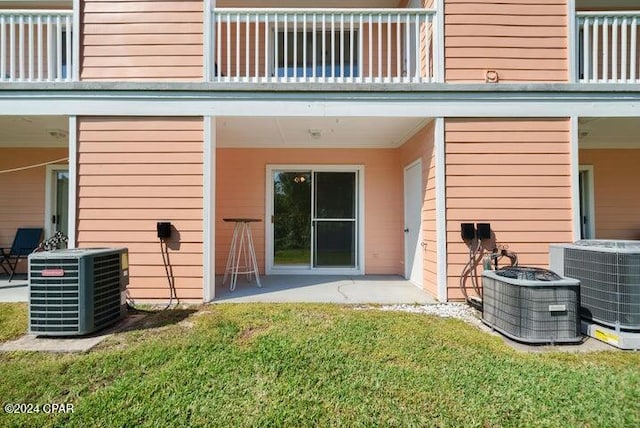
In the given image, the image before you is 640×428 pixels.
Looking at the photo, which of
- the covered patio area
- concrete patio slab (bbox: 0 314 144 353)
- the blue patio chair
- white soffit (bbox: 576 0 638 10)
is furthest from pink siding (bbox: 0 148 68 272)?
white soffit (bbox: 576 0 638 10)

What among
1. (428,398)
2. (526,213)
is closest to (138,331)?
(428,398)

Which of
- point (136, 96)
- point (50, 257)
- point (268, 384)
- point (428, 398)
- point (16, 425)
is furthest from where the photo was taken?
point (136, 96)

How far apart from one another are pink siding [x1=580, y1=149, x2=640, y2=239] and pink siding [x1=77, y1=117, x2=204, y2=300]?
288 inches

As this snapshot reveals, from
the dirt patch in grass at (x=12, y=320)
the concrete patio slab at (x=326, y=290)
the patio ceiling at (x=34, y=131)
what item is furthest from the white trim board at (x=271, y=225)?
the dirt patch in grass at (x=12, y=320)

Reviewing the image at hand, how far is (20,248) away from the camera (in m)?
6.33

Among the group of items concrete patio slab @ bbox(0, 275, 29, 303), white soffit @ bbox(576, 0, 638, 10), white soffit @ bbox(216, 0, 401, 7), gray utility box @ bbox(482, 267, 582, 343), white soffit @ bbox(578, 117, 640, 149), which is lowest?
concrete patio slab @ bbox(0, 275, 29, 303)

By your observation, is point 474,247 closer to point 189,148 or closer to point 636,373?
point 636,373

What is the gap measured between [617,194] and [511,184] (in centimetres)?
374

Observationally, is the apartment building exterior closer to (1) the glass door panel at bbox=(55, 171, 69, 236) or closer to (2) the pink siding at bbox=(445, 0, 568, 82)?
(2) the pink siding at bbox=(445, 0, 568, 82)

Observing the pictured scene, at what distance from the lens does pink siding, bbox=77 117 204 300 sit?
178 inches

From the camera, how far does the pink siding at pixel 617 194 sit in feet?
21.5

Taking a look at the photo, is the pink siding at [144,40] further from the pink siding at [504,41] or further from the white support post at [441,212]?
the pink siding at [504,41]

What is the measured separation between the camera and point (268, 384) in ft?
8.15

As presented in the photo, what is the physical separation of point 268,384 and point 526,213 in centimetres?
399
